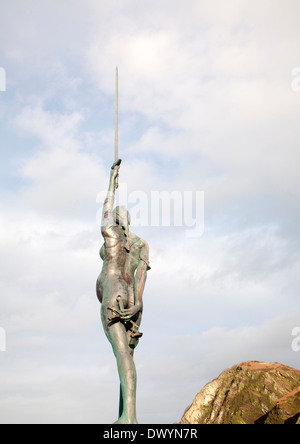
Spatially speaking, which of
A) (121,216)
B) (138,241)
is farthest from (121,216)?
(138,241)

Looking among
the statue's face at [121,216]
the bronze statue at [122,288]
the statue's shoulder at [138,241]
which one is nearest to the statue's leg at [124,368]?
the bronze statue at [122,288]

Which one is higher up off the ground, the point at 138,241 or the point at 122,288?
the point at 138,241

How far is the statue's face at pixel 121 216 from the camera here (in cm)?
1278

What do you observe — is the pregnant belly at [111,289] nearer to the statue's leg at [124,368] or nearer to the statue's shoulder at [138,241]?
the statue's leg at [124,368]

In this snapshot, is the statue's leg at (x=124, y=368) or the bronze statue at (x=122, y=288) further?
the bronze statue at (x=122, y=288)

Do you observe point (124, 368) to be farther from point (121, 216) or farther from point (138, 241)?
Answer: point (121, 216)

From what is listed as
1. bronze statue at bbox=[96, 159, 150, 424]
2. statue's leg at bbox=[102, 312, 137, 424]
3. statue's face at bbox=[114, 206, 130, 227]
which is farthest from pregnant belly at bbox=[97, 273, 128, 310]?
statue's face at bbox=[114, 206, 130, 227]

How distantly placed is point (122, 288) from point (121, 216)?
6.14ft

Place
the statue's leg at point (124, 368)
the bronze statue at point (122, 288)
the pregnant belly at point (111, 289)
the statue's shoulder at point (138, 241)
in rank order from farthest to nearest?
the statue's shoulder at point (138, 241) < the pregnant belly at point (111, 289) < the bronze statue at point (122, 288) < the statue's leg at point (124, 368)

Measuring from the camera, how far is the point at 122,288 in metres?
11.8

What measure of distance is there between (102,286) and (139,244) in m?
1.41
